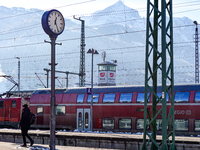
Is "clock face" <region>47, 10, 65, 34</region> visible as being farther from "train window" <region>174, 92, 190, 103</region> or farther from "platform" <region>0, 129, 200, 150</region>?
"train window" <region>174, 92, 190, 103</region>

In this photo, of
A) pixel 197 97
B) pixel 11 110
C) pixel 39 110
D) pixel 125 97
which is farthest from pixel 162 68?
pixel 11 110

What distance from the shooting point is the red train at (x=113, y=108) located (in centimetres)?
2517

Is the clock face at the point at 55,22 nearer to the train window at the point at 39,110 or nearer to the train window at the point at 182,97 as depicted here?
the train window at the point at 182,97

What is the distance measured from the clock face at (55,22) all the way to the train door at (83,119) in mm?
14915

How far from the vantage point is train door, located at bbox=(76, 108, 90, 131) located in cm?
3023

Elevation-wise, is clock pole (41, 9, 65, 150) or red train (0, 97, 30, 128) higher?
clock pole (41, 9, 65, 150)

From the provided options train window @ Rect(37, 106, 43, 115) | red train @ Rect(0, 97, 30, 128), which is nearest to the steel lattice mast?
train window @ Rect(37, 106, 43, 115)

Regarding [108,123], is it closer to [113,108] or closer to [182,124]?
[113,108]

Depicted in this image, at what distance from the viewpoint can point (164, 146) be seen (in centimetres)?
1255

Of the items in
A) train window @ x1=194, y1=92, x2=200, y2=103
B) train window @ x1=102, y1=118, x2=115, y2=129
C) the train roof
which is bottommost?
train window @ x1=102, y1=118, x2=115, y2=129

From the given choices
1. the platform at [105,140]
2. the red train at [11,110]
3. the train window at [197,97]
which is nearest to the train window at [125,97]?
the train window at [197,97]

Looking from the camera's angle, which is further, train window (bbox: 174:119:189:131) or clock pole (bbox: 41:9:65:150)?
train window (bbox: 174:119:189:131)

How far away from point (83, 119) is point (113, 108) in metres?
3.25

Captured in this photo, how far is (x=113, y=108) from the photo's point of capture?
28688 mm
